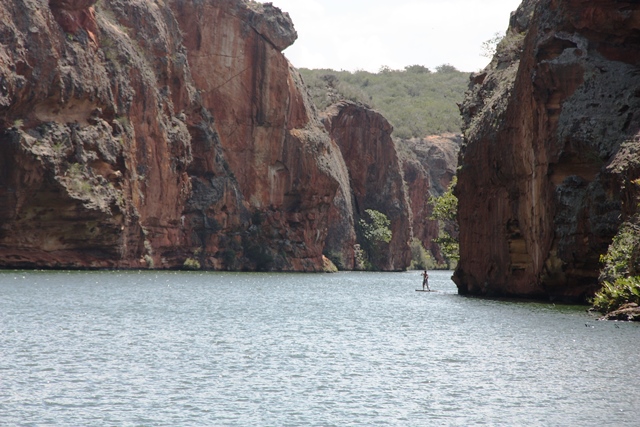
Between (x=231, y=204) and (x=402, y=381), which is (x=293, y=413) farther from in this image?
(x=231, y=204)

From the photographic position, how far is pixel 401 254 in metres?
121

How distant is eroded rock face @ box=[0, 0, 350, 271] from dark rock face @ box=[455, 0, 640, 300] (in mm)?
31050

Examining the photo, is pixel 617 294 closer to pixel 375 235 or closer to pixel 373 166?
pixel 375 235

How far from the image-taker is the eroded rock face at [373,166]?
116500 mm

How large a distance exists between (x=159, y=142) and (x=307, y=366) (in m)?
57.1

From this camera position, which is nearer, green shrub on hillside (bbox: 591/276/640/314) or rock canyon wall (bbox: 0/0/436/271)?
green shrub on hillside (bbox: 591/276/640/314)

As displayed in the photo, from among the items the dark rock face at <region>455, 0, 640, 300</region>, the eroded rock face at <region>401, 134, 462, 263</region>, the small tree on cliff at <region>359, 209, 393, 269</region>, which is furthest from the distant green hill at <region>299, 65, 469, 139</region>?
the dark rock face at <region>455, 0, 640, 300</region>

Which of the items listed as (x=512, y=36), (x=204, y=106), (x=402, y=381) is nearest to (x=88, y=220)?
(x=204, y=106)

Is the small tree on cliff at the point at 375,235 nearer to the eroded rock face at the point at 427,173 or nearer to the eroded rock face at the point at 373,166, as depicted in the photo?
the eroded rock face at the point at 373,166

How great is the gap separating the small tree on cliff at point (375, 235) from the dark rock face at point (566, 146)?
66247mm

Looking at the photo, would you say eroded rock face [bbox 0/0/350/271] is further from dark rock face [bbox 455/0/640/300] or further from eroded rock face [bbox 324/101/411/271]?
dark rock face [bbox 455/0/640/300]

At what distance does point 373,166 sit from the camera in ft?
389

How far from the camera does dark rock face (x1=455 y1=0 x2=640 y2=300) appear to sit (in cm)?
3750

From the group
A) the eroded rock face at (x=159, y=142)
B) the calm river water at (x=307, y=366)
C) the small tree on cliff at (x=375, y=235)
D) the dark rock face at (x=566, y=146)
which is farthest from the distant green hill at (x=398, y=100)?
the calm river water at (x=307, y=366)
